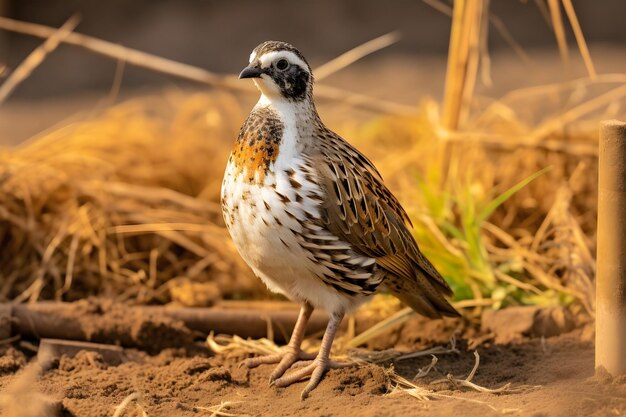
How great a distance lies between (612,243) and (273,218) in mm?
1209

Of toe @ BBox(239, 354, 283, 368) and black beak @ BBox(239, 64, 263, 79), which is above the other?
black beak @ BBox(239, 64, 263, 79)

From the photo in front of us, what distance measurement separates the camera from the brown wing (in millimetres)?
4098

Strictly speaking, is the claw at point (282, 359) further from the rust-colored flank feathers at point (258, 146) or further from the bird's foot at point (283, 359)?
the rust-colored flank feathers at point (258, 146)

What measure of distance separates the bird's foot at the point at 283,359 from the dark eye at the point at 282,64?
1.16 meters

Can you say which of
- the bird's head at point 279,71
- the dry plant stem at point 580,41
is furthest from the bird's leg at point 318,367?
the dry plant stem at point 580,41

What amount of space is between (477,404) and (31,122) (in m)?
6.27

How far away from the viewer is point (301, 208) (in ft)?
13.0

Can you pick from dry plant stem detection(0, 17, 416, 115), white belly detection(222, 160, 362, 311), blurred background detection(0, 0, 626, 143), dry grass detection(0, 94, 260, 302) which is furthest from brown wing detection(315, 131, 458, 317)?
blurred background detection(0, 0, 626, 143)

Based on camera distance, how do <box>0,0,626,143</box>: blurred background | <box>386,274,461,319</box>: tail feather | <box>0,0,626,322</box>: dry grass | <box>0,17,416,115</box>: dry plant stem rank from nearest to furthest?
<box>386,274,461,319</box>: tail feather, <box>0,0,626,322</box>: dry grass, <box>0,17,416,115</box>: dry plant stem, <box>0,0,626,143</box>: blurred background

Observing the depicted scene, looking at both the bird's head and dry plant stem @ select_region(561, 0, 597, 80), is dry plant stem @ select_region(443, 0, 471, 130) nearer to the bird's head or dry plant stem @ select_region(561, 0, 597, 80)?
dry plant stem @ select_region(561, 0, 597, 80)

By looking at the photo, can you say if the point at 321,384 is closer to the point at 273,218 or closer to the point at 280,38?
the point at 273,218

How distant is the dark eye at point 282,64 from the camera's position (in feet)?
13.2

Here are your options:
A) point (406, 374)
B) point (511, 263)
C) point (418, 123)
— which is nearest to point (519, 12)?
point (418, 123)

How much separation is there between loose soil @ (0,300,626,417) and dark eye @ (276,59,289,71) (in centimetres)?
119
